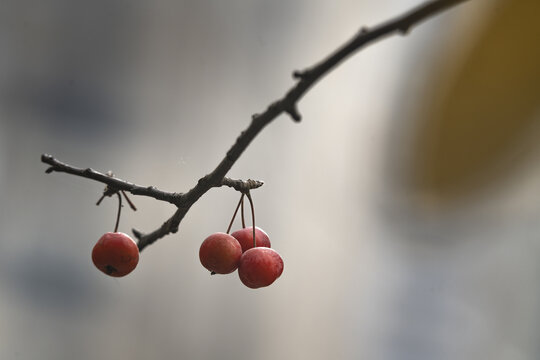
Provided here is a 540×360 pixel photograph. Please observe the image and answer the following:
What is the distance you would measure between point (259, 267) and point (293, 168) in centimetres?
101

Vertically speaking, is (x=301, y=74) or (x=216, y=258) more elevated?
(x=301, y=74)

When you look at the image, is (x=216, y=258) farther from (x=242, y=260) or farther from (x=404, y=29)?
(x=404, y=29)

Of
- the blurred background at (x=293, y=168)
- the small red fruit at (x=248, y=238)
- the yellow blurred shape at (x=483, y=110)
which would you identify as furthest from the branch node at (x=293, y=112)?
the yellow blurred shape at (x=483, y=110)

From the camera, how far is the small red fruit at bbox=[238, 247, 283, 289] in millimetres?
601

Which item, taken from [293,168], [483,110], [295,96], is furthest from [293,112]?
[483,110]

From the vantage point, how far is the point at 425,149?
1596 mm

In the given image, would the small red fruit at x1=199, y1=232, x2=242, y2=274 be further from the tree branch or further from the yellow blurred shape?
the yellow blurred shape

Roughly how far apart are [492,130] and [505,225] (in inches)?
11.6

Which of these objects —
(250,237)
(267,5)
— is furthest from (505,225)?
(250,237)

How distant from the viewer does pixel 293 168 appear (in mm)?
1593

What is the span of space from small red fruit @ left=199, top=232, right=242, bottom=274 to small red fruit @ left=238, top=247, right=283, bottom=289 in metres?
0.01

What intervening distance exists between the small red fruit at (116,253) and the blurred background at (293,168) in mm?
876

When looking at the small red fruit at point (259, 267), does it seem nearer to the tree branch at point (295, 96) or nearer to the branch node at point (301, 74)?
the tree branch at point (295, 96)

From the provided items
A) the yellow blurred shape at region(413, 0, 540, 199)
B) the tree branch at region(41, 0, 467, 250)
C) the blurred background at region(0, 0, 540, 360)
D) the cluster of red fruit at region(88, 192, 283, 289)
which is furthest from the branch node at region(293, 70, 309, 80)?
the yellow blurred shape at region(413, 0, 540, 199)
